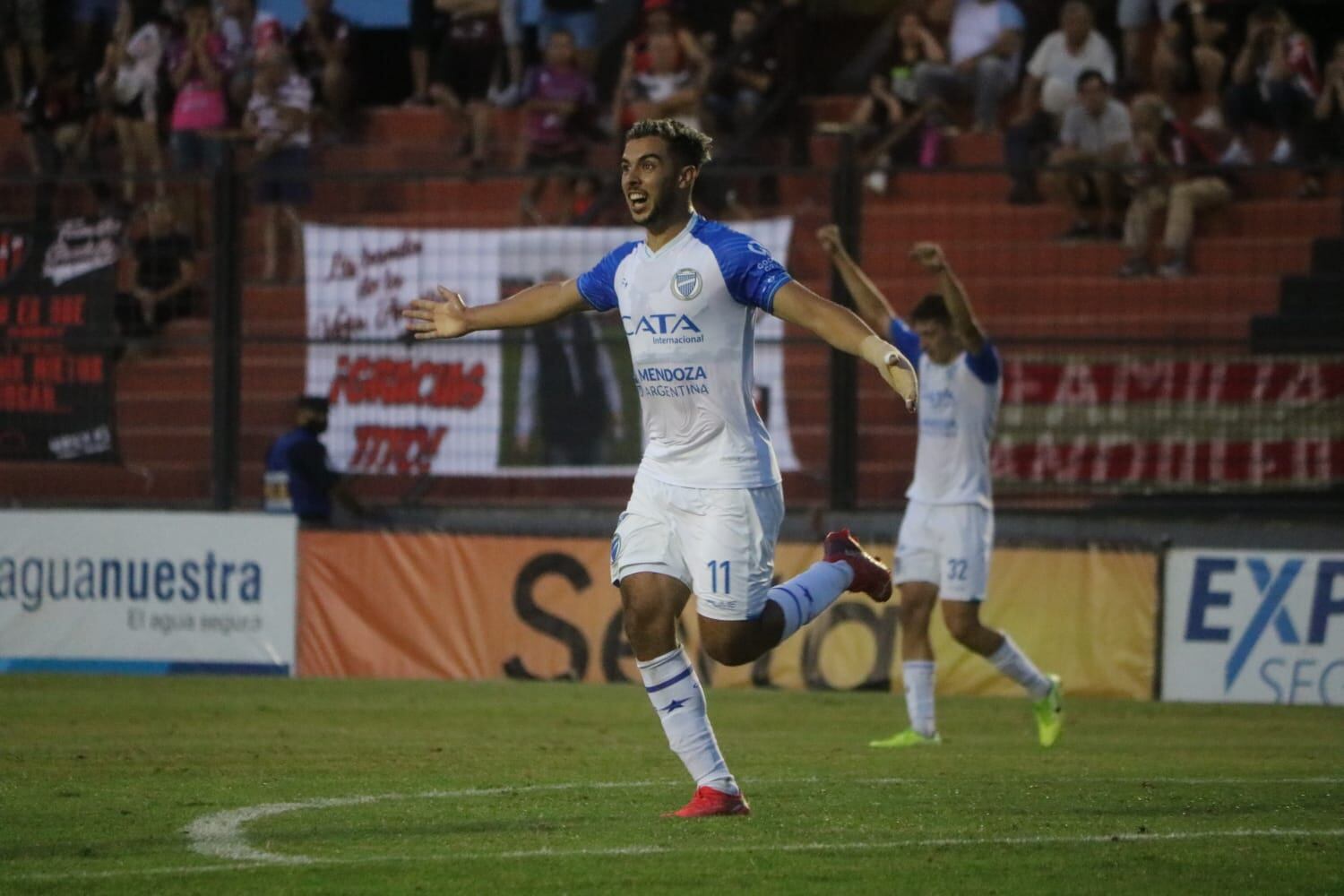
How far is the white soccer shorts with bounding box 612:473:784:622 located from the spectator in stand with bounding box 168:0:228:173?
13.8 metres

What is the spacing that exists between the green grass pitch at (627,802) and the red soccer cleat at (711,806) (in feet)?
0.34

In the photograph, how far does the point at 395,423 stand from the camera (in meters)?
16.5

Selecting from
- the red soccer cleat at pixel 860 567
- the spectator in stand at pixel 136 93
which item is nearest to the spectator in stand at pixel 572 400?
the spectator in stand at pixel 136 93

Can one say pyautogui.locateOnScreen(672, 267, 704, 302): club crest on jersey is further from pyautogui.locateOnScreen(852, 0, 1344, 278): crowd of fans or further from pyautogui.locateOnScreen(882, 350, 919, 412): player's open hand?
pyautogui.locateOnScreen(852, 0, 1344, 278): crowd of fans

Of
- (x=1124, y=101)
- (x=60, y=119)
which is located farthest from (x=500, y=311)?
(x=60, y=119)

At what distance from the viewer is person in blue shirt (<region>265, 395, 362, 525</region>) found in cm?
1598

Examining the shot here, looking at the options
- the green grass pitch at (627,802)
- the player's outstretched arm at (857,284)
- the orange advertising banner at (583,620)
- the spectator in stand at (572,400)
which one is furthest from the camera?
the spectator in stand at (572,400)

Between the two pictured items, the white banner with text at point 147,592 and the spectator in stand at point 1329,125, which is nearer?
the white banner with text at point 147,592

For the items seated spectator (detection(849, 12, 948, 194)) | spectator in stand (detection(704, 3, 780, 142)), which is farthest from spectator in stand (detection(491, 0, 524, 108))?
seated spectator (detection(849, 12, 948, 194))

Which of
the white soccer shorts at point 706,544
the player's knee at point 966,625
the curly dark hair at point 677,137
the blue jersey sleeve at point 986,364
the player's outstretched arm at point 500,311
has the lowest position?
the player's knee at point 966,625

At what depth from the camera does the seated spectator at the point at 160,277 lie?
1686 cm

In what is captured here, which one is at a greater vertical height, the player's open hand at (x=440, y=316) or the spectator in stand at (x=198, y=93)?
the spectator in stand at (x=198, y=93)

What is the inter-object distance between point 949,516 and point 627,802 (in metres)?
3.98

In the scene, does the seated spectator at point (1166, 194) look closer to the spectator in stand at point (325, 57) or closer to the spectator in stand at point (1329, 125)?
the spectator in stand at point (1329, 125)
